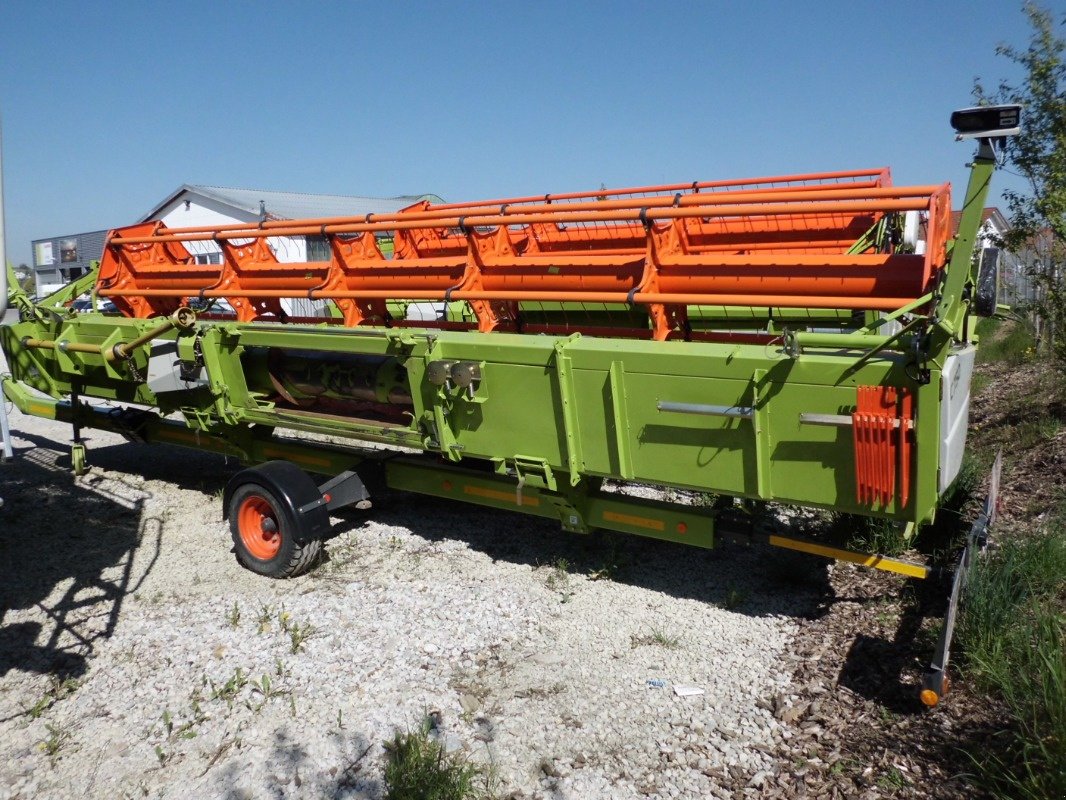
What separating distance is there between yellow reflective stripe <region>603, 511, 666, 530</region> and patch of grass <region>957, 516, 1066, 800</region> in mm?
1576

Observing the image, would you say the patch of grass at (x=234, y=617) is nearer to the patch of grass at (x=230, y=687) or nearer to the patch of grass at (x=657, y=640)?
the patch of grass at (x=230, y=687)

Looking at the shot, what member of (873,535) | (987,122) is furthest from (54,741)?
(987,122)

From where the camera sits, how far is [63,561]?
223 inches

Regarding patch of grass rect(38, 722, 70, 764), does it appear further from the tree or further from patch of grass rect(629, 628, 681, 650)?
the tree

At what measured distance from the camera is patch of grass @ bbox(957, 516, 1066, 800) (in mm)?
2799

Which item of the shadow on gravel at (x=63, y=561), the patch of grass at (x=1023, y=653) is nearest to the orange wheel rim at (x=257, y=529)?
the shadow on gravel at (x=63, y=561)

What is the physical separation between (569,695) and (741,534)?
1320 mm

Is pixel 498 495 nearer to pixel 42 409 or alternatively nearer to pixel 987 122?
pixel 987 122

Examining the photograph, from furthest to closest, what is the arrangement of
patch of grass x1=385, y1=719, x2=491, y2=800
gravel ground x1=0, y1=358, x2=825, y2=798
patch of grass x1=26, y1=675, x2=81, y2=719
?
patch of grass x1=26, y1=675, x2=81, y2=719
gravel ground x1=0, y1=358, x2=825, y2=798
patch of grass x1=385, y1=719, x2=491, y2=800

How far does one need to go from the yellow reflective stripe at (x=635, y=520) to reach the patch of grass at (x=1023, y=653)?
1576 millimetres

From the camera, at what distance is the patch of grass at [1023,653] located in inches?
110

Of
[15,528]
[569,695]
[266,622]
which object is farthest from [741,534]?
[15,528]

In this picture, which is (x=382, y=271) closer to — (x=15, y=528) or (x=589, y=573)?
(x=589, y=573)

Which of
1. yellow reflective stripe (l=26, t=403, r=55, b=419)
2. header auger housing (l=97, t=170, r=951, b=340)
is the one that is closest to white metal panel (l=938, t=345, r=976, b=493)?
header auger housing (l=97, t=170, r=951, b=340)
